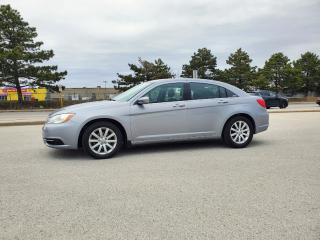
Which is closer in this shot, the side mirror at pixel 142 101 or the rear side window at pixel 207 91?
the side mirror at pixel 142 101

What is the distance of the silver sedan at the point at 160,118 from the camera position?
6.23 meters

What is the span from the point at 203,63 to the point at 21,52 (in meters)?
28.3

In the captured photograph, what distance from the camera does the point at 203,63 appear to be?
52344mm

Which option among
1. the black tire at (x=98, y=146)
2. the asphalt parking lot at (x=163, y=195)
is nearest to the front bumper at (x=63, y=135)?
the black tire at (x=98, y=146)

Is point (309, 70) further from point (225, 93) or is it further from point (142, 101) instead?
point (142, 101)

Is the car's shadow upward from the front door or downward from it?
downward

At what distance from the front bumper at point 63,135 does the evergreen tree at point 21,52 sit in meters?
28.2

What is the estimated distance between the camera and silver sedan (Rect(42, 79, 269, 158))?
20.5ft

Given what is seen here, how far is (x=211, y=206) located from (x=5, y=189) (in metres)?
2.62

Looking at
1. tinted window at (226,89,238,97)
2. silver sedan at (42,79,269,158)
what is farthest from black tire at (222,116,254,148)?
tinted window at (226,89,238,97)

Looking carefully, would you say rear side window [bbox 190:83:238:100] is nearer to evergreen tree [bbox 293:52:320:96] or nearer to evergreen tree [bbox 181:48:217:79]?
evergreen tree [bbox 181:48:217:79]

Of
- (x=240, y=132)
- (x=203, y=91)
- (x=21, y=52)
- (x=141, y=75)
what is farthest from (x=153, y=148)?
(x=141, y=75)

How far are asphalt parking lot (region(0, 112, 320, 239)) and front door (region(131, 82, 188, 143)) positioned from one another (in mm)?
383

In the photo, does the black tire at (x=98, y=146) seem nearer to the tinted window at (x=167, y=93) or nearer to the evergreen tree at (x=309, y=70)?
the tinted window at (x=167, y=93)
